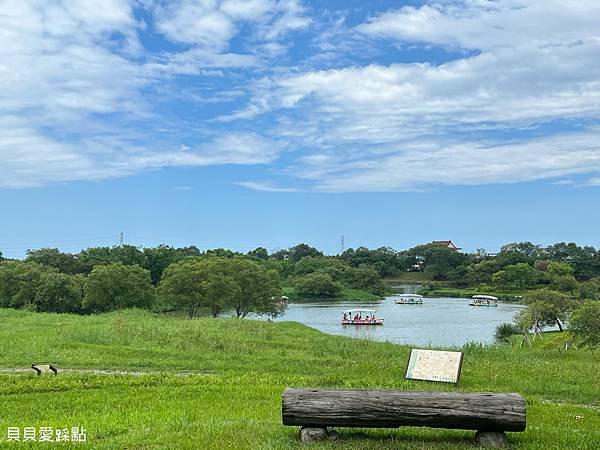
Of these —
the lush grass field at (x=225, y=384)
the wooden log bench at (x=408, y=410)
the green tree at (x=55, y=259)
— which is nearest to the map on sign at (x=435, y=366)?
the lush grass field at (x=225, y=384)

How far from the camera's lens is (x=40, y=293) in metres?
43.9

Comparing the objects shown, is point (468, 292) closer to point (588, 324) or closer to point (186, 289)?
point (186, 289)

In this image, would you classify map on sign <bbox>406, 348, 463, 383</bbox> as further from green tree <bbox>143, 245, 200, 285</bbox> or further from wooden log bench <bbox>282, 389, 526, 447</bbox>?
green tree <bbox>143, 245, 200, 285</bbox>

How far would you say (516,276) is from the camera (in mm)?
87812

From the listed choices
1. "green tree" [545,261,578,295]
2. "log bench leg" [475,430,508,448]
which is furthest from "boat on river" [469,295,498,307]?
"log bench leg" [475,430,508,448]

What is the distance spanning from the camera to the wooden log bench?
21.3ft

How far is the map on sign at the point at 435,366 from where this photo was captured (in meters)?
11.6

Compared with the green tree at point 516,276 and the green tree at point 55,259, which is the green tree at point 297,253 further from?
the green tree at point 55,259

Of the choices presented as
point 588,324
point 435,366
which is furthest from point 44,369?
point 588,324

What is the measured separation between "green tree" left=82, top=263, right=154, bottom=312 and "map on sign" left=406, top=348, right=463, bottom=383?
34.5 m

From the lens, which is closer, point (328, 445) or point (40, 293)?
point (328, 445)

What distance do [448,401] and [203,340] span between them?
1194 cm

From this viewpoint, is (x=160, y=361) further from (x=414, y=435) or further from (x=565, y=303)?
(x=565, y=303)

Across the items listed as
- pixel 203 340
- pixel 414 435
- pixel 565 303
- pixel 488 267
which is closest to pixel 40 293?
pixel 203 340
